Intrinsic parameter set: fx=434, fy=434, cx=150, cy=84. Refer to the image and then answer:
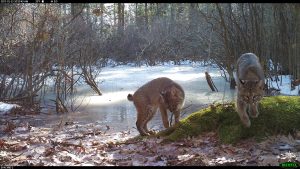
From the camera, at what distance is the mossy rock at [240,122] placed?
23.0ft

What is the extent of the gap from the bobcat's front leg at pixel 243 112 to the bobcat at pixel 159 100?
1.88m

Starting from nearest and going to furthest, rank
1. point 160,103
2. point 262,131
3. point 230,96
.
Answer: point 262,131
point 160,103
point 230,96

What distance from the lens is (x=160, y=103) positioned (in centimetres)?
913

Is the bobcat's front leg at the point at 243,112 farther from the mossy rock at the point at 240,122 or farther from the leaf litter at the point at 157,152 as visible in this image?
the leaf litter at the point at 157,152

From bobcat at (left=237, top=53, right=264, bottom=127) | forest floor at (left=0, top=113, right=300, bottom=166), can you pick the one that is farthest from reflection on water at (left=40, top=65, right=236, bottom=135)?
bobcat at (left=237, top=53, right=264, bottom=127)

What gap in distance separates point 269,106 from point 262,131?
603 mm

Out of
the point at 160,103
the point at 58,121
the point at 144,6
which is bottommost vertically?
the point at 58,121

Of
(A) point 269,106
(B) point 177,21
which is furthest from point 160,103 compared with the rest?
(B) point 177,21

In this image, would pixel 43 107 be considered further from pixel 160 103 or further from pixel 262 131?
pixel 262 131

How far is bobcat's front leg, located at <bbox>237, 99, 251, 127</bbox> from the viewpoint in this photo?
7055 millimetres

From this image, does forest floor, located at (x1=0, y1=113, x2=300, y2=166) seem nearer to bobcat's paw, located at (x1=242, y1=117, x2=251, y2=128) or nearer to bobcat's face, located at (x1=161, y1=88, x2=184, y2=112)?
bobcat's paw, located at (x1=242, y1=117, x2=251, y2=128)

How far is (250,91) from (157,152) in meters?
1.83

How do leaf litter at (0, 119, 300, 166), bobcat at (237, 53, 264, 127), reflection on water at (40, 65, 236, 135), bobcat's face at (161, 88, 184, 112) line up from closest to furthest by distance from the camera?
leaf litter at (0, 119, 300, 166) < bobcat at (237, 53, 264, 127) < bobcat's face at (161, 88, 184, 112) < reflection on water at (40, 65, 236, 135)

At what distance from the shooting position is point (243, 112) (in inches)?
281
